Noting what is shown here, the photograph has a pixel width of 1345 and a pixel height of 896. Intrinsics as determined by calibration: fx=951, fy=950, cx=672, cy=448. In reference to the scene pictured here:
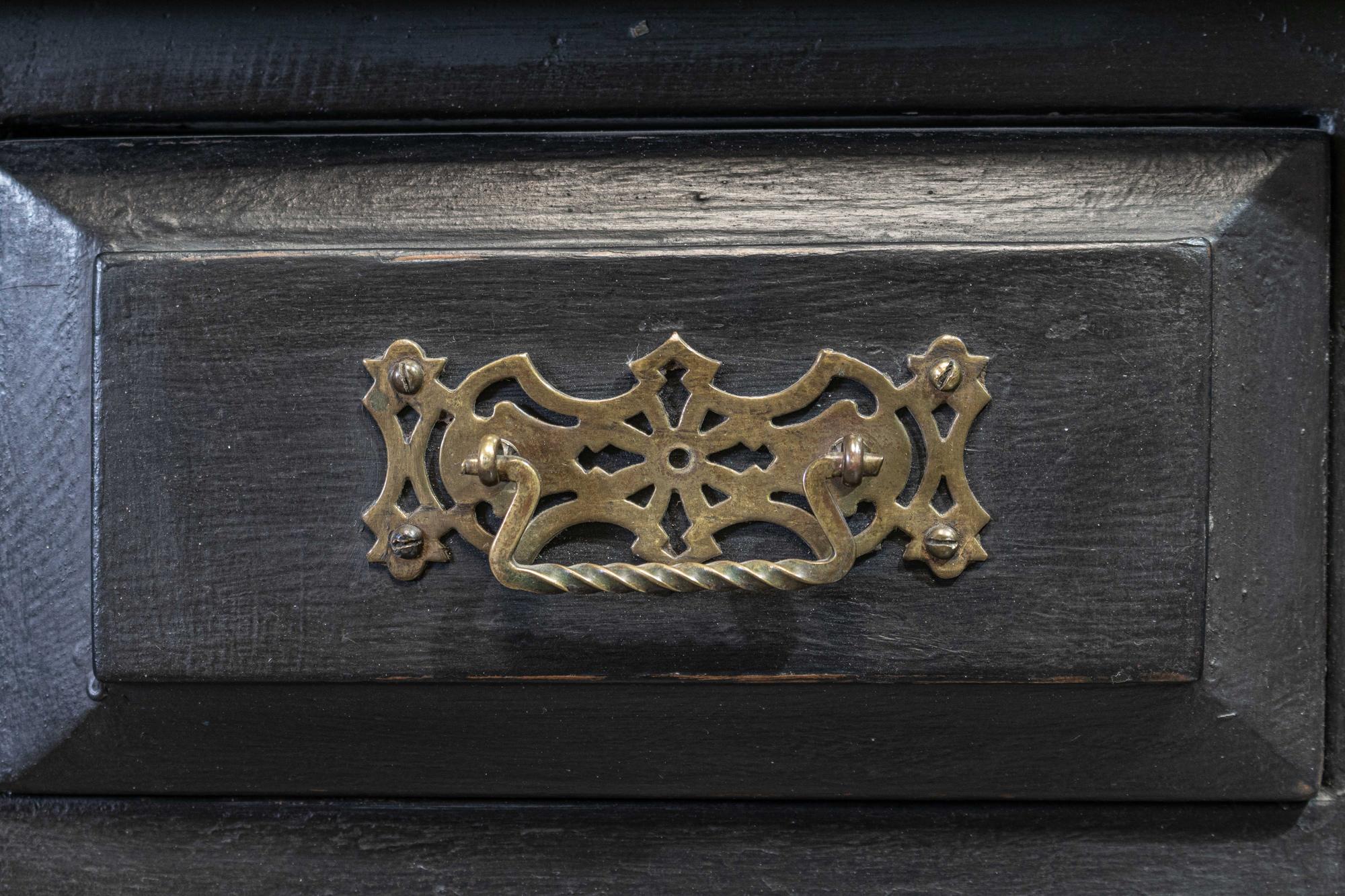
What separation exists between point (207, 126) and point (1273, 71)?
0.40 meters

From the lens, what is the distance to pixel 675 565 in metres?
0.33

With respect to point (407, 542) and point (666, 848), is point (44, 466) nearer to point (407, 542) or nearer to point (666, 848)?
point (407, 542)

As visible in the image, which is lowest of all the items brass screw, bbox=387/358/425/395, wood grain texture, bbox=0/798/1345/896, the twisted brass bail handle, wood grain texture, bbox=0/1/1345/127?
wood grain texture, bbox=0/798/1345/896

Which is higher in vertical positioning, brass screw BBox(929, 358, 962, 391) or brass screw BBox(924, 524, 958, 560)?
brass screw BBox(929, 358, 962, 391)

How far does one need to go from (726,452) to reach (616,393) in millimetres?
46

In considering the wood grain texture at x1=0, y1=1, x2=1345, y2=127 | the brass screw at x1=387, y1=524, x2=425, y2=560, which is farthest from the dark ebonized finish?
the brass screw at x1=387, y1=524, x2=425, y2=560

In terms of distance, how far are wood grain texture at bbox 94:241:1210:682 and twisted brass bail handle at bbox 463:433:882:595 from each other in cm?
3

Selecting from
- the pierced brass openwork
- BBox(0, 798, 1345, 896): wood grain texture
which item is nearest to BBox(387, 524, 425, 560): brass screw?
the pierced brass openwork

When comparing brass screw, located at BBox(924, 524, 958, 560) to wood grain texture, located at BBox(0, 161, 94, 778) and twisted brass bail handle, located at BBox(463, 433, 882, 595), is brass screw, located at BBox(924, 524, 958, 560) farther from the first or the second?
wood grain texture, located at BBox(0, 161, 94, 778)

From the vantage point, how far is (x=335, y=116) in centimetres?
36

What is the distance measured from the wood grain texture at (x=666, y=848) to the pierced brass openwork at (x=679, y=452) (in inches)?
4.2

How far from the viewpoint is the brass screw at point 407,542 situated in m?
0.35

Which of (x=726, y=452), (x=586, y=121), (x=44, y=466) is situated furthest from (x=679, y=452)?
(x=44, y=466)

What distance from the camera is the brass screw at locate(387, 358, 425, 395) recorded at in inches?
13.5
